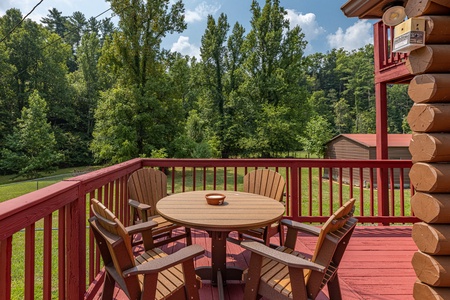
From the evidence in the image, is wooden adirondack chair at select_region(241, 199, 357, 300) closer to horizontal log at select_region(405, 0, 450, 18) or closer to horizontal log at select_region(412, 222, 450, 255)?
horizontal log at select_region(412, 222, 450, 255)

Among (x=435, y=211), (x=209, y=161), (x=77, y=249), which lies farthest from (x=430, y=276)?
(x=209, y=161)

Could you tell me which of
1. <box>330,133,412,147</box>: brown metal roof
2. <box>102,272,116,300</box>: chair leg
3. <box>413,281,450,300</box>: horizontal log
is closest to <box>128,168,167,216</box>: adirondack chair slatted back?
<box>102,272,116,300</box>: chair leg

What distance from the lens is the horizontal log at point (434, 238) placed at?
5.87ft

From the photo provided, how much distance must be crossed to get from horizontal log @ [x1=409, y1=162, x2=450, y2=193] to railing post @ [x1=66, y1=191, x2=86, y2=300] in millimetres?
2463

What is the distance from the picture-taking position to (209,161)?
3.96 meters

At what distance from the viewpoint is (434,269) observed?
180 cm

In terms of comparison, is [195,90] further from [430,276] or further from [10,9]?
[430,276]

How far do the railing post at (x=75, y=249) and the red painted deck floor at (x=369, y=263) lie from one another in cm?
34

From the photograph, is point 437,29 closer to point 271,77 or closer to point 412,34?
point 412,34

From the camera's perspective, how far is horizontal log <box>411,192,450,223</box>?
70.7 inches

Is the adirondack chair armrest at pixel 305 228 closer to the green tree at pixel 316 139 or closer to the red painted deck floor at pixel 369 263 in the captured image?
the red painted deck floor at pixel 369 263

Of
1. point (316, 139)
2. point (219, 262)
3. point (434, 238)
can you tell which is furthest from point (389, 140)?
point (219, 262)

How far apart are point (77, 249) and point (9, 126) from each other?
2449cm

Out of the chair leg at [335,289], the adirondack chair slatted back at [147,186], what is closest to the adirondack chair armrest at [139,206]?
the adirondack chair slatted back at [147,186]
